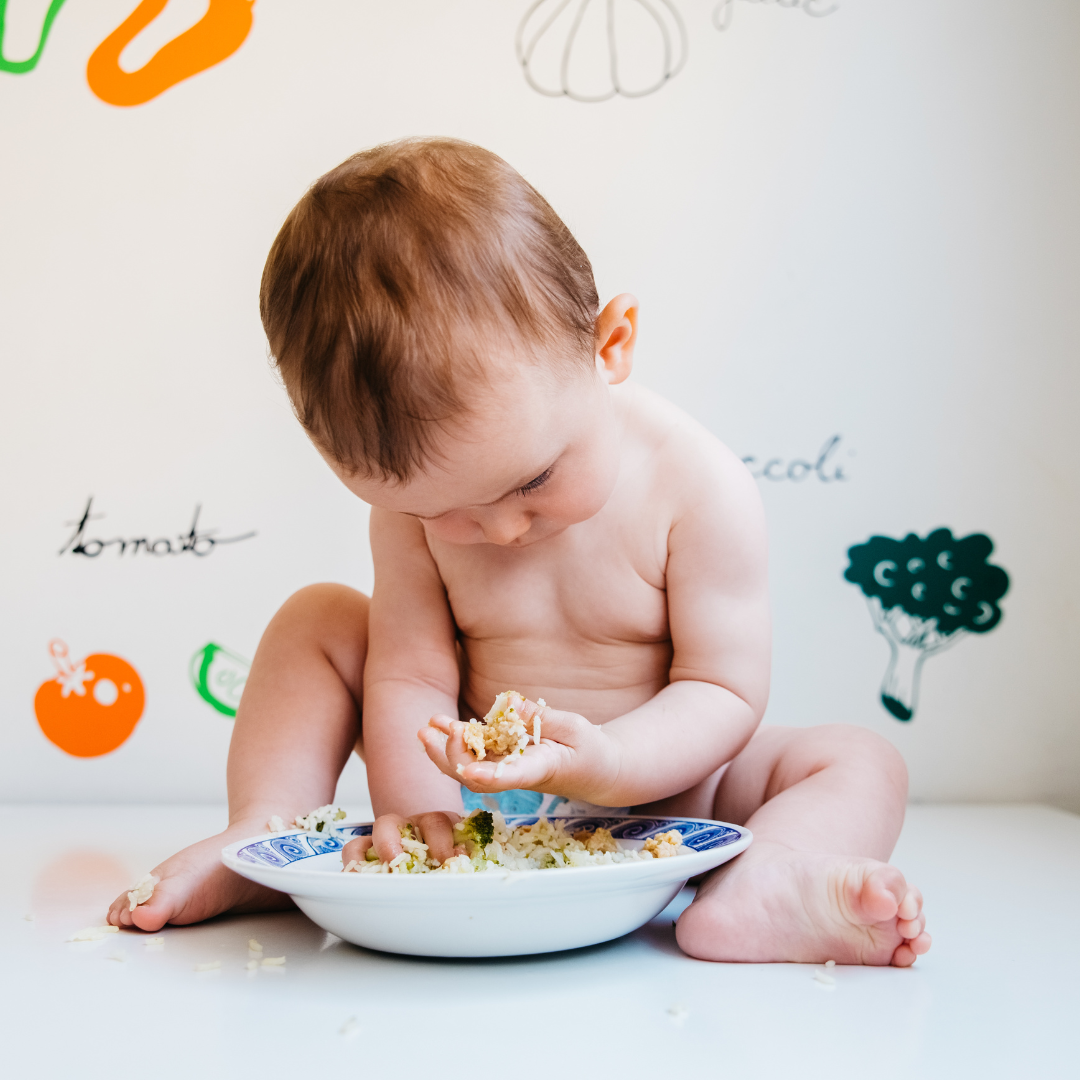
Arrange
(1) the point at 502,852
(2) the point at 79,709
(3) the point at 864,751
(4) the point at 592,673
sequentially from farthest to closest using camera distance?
(2) the point at 79,709 → (4) the point at 592,673 → (3) the point at 864,751 → (1) the point at 502,852

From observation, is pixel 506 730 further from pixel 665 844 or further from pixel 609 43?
pixel 609 43

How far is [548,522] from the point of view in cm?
74

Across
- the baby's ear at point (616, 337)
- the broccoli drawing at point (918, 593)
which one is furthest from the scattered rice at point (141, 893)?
the broccoli drawing at point (918, 593)

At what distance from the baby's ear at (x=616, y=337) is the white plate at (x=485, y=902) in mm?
324

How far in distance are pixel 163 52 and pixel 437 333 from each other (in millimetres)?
977

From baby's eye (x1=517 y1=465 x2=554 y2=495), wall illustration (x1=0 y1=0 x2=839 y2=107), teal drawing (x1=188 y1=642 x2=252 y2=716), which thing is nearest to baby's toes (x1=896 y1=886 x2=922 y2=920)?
baby's eye (x1=517 y1=465 x2=554 y2=495)

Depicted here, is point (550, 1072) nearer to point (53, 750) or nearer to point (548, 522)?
point (548, 522)

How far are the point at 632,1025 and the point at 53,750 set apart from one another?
40.4 inches

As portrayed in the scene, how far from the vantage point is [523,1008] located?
1.75 feet

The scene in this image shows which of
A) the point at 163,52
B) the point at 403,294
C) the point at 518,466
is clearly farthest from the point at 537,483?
the point at 163,52

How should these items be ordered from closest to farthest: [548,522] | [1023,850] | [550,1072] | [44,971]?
[550,1072]
[44,971]
[548,522]
[1023,850]

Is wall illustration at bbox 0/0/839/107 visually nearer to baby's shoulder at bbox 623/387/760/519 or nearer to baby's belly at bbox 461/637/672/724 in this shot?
baby's shoulder at bbox 623/387/760/519

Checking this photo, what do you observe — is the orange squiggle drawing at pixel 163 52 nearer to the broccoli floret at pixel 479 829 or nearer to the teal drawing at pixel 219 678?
the teal drawing at pixel 219 678

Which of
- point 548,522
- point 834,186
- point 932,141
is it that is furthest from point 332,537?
point 932,141
